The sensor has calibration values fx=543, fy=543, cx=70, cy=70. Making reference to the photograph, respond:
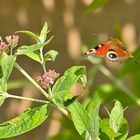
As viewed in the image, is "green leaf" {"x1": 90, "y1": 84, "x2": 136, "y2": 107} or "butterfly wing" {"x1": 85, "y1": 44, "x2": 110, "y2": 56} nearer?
"butterfly wing" {"x1": 85, "y1": 44, "x2": 110, "y2": 56}

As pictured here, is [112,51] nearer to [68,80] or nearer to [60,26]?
[68,80]

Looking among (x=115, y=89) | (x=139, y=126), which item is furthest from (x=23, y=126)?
(x=115, y=89)

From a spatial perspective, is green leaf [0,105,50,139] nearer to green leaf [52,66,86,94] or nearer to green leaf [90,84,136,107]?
green leaf [52,66,86,94]

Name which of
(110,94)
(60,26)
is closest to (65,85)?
(110,94)

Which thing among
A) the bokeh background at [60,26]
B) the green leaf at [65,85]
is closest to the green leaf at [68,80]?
the green leaf at [65,85]

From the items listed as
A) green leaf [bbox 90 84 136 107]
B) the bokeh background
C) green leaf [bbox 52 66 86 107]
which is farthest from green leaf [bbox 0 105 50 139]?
the bokeh background
